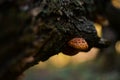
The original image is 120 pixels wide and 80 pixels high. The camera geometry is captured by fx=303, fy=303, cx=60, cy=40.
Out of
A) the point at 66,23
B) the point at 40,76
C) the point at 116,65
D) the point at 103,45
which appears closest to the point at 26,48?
the point at 66,23

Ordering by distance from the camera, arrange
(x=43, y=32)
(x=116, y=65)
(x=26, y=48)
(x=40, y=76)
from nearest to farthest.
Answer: (x=26, y=48) → (x=43, y=32) → (x=116, y=65) → (x=40, y=76)

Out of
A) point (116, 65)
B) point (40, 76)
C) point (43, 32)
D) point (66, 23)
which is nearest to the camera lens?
point (43, 32)

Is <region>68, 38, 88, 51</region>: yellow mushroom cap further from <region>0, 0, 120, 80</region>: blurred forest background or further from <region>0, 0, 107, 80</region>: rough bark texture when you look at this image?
<region>0, 0, 120, 80</region>: blurred forest background

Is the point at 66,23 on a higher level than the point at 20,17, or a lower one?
higher

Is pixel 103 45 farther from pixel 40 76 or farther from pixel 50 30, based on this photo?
pixel 40 76

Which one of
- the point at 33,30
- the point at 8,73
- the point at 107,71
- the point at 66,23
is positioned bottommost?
the point at 8,73

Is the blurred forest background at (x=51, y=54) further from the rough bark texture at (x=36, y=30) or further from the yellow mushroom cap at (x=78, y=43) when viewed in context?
the yellow mushroom cap at (x=78, y=43)

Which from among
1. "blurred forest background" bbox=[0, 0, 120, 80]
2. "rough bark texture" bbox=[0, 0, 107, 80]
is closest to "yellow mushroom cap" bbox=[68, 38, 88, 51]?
"rough bark texture" bbox=[0, 0, 107, 80]

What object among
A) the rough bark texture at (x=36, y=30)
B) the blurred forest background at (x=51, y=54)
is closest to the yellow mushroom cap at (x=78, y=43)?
the rough bark texture at (x=36, y=30)
